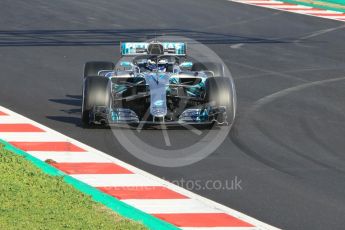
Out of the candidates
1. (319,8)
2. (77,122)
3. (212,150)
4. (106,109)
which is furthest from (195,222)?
(319,8)

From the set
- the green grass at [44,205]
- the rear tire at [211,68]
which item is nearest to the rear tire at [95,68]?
the rear tire at [211,68]

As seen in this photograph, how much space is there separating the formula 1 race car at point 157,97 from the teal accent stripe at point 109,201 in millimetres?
2053

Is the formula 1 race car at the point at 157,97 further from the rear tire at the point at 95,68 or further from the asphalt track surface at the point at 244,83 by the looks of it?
the asphalt track surface at the point at 244,83

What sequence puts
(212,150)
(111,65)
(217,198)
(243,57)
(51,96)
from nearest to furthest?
(217,198) → (212,150) → (111,65) → (51,96) → (243,57)

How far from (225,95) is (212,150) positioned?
5.06ft

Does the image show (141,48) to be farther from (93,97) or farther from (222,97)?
(222,97)

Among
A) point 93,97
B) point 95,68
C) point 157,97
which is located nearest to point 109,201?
point 93,97

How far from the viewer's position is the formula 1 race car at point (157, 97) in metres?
16.0

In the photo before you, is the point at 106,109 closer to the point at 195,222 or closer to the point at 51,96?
the point at 51,96

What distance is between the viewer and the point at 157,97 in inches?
637

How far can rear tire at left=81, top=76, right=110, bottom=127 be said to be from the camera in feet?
52.4

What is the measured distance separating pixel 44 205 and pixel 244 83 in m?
10.2

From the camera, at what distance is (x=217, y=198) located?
12.4 m

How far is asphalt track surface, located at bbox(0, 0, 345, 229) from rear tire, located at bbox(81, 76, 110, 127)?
28cm
